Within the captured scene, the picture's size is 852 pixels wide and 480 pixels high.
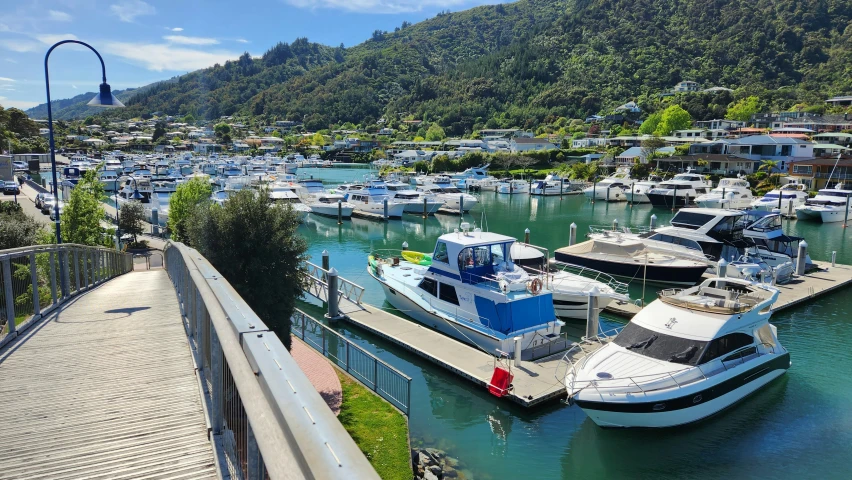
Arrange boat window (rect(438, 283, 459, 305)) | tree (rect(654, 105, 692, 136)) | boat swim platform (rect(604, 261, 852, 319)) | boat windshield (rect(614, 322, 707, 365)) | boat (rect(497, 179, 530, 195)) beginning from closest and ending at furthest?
boat windshield (rect(614, 322, 707, 365)), boat window (rect(438, 283, 459, 305)), boat swim platform (rect(604, 261, 852, 319)), boat (rect(497, 179, 530, 195)), tree (rect(654, 105, 692, 136))

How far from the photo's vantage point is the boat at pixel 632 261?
94.9ft

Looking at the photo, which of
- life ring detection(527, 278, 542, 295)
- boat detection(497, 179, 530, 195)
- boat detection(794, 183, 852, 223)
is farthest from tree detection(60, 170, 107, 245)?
boat detection(497, 179, 530, 195)

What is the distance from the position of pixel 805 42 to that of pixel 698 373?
655 feet

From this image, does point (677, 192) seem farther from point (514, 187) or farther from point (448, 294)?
point (448, 294)

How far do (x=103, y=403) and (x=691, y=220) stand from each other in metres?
32.9

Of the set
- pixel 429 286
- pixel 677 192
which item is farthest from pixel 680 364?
pixel 677 192

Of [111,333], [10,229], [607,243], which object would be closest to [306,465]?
[111,333]

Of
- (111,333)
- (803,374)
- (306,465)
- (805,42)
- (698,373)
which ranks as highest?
(805,42)

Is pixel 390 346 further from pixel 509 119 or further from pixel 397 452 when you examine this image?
pixel 509 119

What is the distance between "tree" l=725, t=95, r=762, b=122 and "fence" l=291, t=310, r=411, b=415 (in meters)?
132

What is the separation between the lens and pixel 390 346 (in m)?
20.9

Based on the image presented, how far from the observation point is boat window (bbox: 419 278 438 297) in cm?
2269

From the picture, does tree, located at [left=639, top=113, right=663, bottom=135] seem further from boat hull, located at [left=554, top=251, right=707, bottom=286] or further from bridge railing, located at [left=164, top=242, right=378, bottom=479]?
bridge railing, located at [left=164, top=242, right=378, bottom=479]

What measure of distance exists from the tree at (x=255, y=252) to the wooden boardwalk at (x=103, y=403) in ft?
18.6
